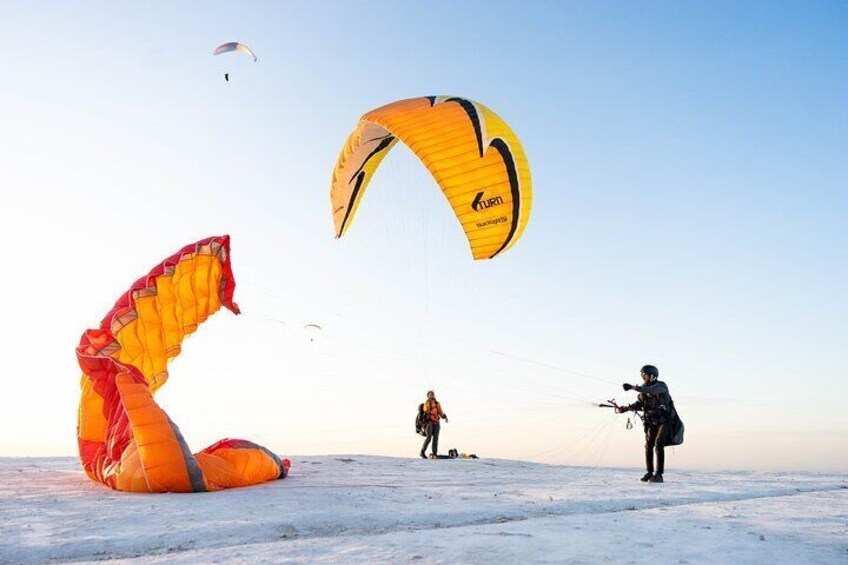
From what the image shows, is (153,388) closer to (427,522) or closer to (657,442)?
(427,522)

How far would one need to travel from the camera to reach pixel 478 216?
427 inches

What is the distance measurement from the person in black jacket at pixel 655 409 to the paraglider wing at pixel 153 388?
508 cm

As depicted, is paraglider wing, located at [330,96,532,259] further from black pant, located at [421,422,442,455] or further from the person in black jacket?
black pant, located at [421,422,442,455]

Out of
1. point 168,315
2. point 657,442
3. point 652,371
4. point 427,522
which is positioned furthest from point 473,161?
point 427,522

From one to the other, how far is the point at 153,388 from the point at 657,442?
728 centimetres

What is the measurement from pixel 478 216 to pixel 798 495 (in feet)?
19.8

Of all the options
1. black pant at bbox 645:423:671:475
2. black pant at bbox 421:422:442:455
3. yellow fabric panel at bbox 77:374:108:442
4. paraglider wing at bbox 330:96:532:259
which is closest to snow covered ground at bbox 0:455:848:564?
black pant at bbox 645:423:671:475

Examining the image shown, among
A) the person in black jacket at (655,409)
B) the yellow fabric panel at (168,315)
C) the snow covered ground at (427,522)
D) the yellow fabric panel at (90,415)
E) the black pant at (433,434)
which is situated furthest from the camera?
the black pant at (433,434)

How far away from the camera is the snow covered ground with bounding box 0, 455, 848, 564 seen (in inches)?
160

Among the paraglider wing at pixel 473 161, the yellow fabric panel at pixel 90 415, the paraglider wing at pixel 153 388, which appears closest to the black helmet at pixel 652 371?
the paraglider wing at pixel 473 161

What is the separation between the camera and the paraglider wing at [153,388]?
7199 millimetres

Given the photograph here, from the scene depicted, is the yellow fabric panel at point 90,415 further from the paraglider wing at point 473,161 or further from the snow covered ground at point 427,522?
the paraglider wing at point 473,161

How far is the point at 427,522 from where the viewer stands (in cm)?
533

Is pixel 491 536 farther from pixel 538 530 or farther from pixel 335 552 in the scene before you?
pixel 335 552
